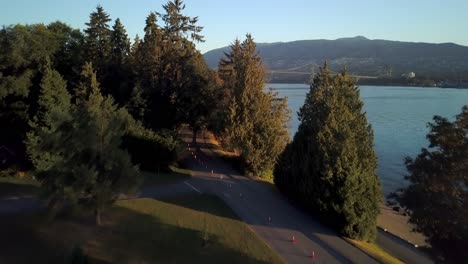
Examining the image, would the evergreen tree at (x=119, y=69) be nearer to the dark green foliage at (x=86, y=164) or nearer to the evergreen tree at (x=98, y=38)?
the evergreen tree at (x=98, y=38)

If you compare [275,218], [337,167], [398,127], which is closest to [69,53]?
[275,218]

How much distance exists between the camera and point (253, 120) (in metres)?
35.5

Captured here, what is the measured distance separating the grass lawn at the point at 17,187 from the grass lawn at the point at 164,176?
7.37 meters

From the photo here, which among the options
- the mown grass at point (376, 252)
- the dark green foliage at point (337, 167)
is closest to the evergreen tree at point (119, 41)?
the dark green foliage at point (337, 167)

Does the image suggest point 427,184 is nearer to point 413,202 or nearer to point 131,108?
point 413,202

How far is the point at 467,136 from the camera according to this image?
16.7m

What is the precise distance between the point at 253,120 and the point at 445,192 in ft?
66.9

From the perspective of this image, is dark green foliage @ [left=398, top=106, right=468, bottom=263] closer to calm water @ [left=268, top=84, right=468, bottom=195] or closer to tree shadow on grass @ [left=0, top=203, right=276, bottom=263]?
tree shadow on grass @ [left=0, top=203, right=276, bottom=263]

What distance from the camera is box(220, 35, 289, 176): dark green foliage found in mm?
34906

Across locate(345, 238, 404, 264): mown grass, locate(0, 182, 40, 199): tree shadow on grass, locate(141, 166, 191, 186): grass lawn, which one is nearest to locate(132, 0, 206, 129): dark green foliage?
locate(141, 166, 191, 186): grass lawn

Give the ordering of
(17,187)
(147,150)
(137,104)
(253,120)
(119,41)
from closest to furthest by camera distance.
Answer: (17,187) < (147,150) < (253,120) < (137,104) < (119,41)

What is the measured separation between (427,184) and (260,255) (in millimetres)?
8049

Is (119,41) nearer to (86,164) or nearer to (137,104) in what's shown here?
(137,104)

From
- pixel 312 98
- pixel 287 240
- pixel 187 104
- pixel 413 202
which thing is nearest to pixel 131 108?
pixel 187 104
